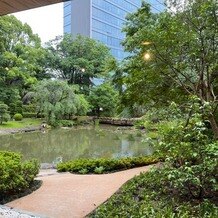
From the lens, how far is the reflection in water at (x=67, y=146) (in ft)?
37.3

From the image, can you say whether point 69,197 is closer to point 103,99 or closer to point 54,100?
point 54,100

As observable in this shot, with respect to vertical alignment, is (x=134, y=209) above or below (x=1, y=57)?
below

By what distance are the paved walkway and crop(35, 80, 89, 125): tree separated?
44.6ft

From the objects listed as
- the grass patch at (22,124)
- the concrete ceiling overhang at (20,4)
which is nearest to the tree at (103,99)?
the grass patch at (22,124)

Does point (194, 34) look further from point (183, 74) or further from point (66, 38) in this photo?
point (66, 38)

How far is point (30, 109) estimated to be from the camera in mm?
23391

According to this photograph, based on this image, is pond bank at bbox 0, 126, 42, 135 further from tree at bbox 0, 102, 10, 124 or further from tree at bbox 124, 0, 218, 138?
tree at bbox 124, 0, 218, 138

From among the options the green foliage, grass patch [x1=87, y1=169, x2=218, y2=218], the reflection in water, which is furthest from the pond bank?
grass patch [x1=87, y1=169, x2=218, y2=218]

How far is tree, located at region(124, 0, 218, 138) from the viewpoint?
16.4 feet

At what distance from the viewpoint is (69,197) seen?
5.03m

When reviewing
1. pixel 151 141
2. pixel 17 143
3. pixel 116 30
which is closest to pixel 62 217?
pixel 151 141

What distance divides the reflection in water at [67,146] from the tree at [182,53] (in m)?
5.44

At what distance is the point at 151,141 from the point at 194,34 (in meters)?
1.92

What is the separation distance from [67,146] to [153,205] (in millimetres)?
9851
